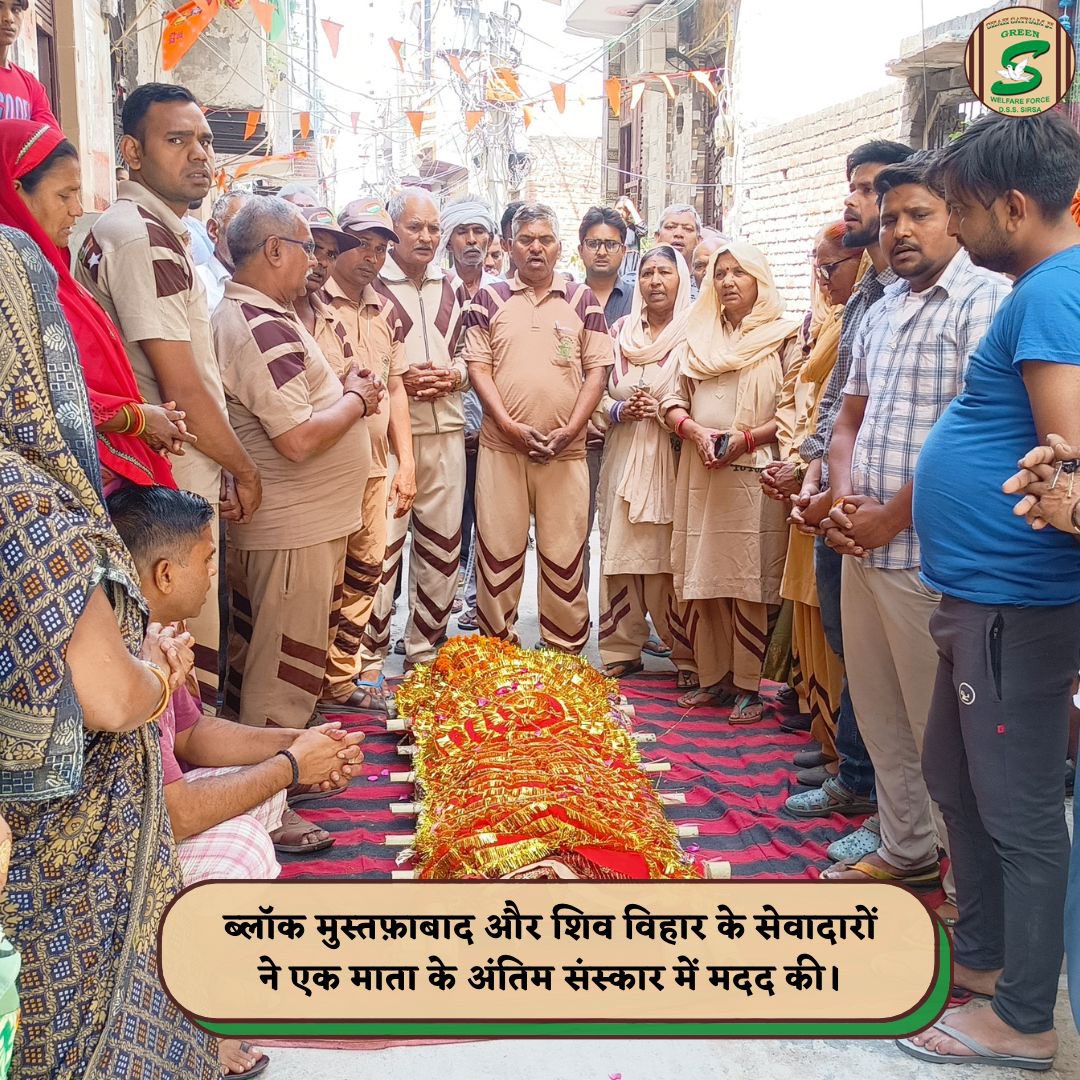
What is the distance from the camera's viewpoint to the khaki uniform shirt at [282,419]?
368cm

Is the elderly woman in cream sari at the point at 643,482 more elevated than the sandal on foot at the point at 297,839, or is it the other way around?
the elderly woman in cream sari at the point at 643,482

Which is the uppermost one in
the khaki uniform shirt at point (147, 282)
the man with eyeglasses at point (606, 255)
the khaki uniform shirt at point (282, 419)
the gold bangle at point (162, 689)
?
the man with eyeglasses at point (606, 255)

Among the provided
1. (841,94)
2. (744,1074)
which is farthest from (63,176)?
(841,94)

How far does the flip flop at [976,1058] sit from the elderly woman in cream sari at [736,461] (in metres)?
2.31

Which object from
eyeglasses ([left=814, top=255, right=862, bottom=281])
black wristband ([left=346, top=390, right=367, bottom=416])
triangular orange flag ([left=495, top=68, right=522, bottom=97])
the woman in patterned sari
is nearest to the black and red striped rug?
black wristband ([left=346, top=390, right=367, bottom=416])

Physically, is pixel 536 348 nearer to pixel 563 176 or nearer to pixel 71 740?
pixel 71 740

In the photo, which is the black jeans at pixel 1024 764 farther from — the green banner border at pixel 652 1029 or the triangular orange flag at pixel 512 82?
the triangular orange flag at pixel 512 82

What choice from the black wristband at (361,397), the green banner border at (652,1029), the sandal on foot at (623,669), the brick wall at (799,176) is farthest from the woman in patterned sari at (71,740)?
the brick wall at (799,176)

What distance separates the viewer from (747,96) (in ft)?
→ 36.8

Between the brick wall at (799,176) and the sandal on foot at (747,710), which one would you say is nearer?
the sandal on foot at (747,710)

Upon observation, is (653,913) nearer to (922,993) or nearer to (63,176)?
(922,993)

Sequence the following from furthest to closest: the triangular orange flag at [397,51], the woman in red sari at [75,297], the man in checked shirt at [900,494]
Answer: the triangular orange flag at [397,51] < the man in checked shirt at [900,494] < the woman in red sari at [75,297]

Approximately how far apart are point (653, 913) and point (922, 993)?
605mm

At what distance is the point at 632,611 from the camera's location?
5445mm
